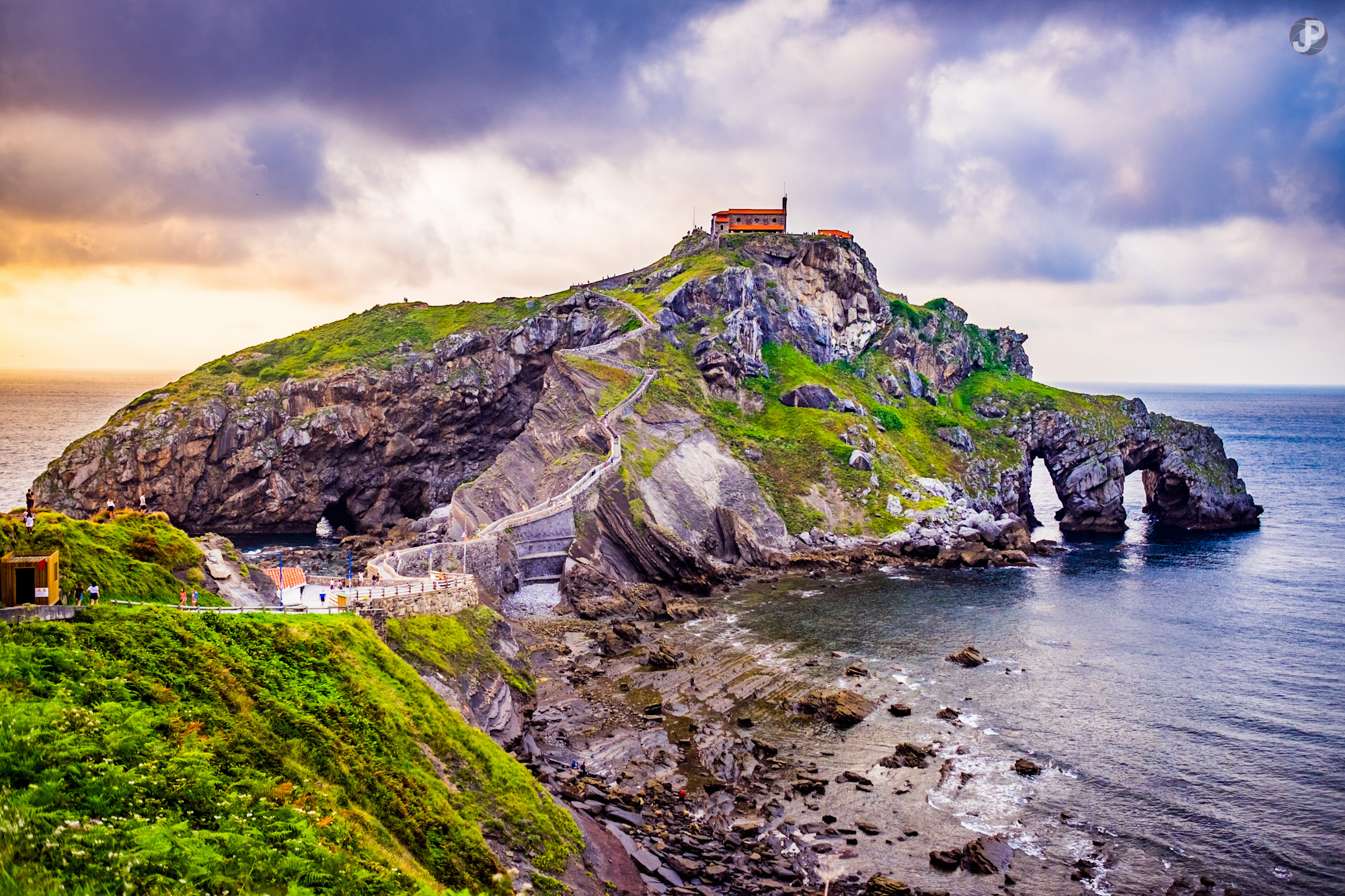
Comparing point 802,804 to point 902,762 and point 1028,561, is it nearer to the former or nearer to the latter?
point 902,762

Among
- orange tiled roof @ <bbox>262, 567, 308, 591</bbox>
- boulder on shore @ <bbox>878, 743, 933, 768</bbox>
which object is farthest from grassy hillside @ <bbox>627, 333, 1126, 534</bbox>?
boulder on shore @ <bbox>878, 743, 933, 768</bbox>

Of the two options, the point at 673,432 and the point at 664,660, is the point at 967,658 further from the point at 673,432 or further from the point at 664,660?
the point at 673,432

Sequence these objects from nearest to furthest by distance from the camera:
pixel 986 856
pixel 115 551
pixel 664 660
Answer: pixel 115 551
pixel 986 856
pixel 664 660

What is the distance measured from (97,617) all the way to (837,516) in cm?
8969

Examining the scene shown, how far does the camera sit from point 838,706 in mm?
51562

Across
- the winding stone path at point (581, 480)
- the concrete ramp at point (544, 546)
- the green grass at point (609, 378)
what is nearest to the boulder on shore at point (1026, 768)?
the winding stone path at point (581, 480)

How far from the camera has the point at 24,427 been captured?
194250 millimetres

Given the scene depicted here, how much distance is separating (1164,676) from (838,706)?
88.6 feet

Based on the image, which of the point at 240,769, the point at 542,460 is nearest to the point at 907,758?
the point at 240,769

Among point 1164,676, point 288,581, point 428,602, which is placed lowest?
point 1164,676

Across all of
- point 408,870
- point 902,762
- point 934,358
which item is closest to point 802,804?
point 902,762

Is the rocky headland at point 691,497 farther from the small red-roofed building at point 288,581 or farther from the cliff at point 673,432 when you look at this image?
the small red-roofed building at point 288,581

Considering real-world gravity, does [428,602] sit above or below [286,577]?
below

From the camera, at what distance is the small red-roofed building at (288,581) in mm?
40812
